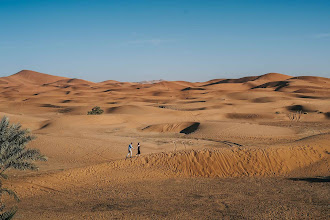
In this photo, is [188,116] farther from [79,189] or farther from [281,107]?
[79,189]

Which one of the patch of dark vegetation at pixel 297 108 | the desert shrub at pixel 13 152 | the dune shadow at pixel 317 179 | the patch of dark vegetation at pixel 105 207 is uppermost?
the desert shrub at pixel 13 152

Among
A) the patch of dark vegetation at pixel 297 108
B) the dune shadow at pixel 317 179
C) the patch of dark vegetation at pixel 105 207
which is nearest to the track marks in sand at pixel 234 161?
the dune shadow at pixel 317 179

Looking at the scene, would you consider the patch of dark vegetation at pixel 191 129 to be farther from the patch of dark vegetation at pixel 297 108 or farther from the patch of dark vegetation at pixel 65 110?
the patch of dark vegetation at pixel 65 110

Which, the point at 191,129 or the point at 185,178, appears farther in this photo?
the point at 191,129

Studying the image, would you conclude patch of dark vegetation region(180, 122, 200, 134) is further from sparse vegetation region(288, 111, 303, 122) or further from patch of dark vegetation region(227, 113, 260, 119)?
sparse vegetation region(288, 111, 303, 122)

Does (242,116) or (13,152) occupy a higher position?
(13,152)

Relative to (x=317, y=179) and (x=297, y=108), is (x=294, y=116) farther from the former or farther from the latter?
(x=317, y=179)

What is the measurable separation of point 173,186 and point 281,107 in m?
36.8

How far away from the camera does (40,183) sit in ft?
43.1

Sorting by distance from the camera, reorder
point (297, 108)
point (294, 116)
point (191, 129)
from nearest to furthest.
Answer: point (191, 129), point (294, 116), point (297, 108)

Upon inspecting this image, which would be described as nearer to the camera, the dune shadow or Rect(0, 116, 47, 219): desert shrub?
Rect(0, 116, 47, 219): desert shrub

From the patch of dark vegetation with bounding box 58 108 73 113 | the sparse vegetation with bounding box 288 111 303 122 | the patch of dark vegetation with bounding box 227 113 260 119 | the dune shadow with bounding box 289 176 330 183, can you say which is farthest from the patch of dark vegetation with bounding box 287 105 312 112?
the patch of dark vegetation with bounding box 58 108 73 113

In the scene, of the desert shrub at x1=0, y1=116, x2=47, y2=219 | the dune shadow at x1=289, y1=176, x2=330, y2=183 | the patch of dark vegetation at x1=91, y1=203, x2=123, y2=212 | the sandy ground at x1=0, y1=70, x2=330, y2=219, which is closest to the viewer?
the sandy ground at x1=0, y1=70, x2=330, y2=219

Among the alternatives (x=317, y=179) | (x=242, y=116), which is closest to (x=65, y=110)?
(x=242, y=116)
